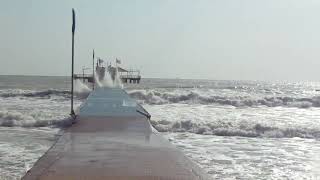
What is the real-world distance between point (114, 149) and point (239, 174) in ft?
9.38

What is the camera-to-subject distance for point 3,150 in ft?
42.0

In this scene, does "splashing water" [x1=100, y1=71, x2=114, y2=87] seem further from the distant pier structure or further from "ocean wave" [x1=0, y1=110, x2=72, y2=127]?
"ocean wave" [x1=0, y1=110, x2=72, y2=127]

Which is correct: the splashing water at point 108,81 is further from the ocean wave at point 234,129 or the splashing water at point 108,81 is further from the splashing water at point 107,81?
the ocean wave at point 234,129

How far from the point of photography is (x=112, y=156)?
8.20 metres

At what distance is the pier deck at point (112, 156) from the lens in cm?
656

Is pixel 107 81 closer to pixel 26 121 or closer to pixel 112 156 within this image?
pixel 26 121

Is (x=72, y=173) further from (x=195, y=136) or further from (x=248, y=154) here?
(x=195, y=136)

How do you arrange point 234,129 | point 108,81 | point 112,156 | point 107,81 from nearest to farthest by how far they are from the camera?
point 112,156
point 234,129
point 107,81
point 108,81

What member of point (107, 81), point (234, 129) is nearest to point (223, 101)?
point (107, 81)

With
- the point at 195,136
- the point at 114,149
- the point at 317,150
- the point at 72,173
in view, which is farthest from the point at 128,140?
the point at 195,136

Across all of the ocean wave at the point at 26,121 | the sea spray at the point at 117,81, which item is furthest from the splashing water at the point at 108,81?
the ocean wave at the point at 26,121

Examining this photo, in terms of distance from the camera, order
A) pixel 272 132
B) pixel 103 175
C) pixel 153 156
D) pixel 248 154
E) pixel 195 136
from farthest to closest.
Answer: pixel 272 132 < pixel 195 136 < pixel 248 154 < pixel 153 156 < pixel 103 175

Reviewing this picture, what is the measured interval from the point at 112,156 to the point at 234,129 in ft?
43.3

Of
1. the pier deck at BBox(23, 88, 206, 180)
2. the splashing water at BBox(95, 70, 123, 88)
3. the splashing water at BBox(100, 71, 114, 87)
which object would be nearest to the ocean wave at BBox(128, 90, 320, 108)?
the splashing water at BBox(95, 70, 123, 88)
